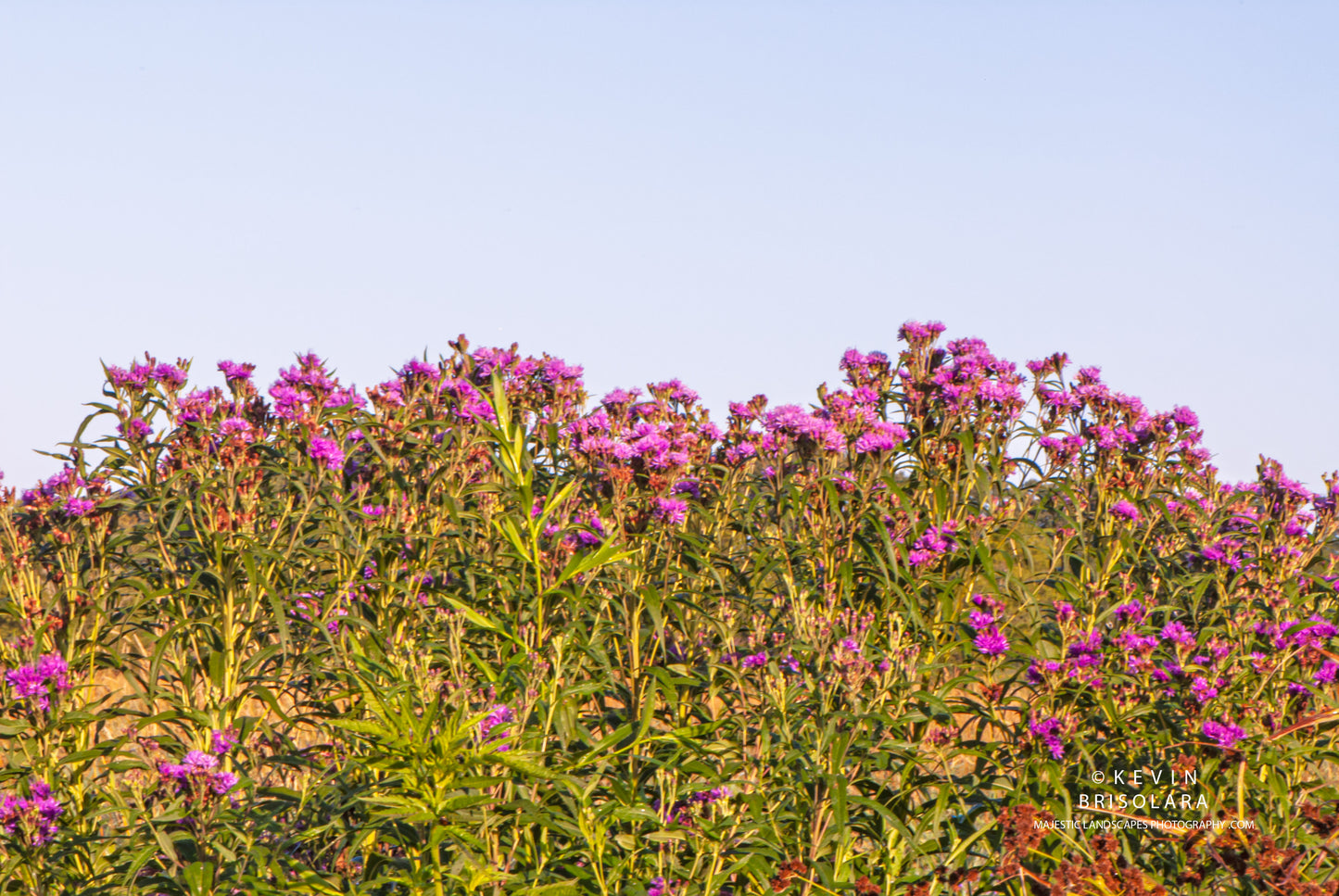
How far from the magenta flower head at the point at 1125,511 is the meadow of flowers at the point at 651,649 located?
0.7 inches

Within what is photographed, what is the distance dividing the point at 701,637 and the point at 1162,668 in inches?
83.7

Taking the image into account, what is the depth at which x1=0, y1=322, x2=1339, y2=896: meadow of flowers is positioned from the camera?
165 inches

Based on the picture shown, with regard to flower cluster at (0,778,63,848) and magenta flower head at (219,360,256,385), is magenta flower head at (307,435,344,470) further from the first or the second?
flower cluster at (0,778,63,848)

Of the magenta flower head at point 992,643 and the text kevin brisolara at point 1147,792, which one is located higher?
the magenta flower head at point 992,643

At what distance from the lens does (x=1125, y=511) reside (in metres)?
5.85

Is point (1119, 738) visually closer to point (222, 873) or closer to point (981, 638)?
point (981, 638)

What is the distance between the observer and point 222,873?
4266 mm

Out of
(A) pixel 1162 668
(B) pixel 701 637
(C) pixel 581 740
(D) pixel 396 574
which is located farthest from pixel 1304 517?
(D) pixel 396 574

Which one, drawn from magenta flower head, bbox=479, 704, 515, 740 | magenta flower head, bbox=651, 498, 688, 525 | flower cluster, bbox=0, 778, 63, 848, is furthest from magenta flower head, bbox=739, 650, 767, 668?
flower cluster, bbox=0, 778, 63, 848

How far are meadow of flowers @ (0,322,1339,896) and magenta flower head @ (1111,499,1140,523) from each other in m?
0.02

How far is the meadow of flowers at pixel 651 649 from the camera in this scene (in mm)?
4188

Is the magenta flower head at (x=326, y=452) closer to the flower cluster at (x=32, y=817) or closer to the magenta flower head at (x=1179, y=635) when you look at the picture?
the flower cluster at (x=32, y=817)

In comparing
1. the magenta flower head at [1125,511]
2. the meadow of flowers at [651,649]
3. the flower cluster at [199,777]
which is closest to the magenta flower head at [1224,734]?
the meadow of flowers at [651,649]

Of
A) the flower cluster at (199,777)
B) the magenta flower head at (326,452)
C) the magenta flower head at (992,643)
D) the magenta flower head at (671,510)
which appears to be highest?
the magenta flower head at (326,452)
